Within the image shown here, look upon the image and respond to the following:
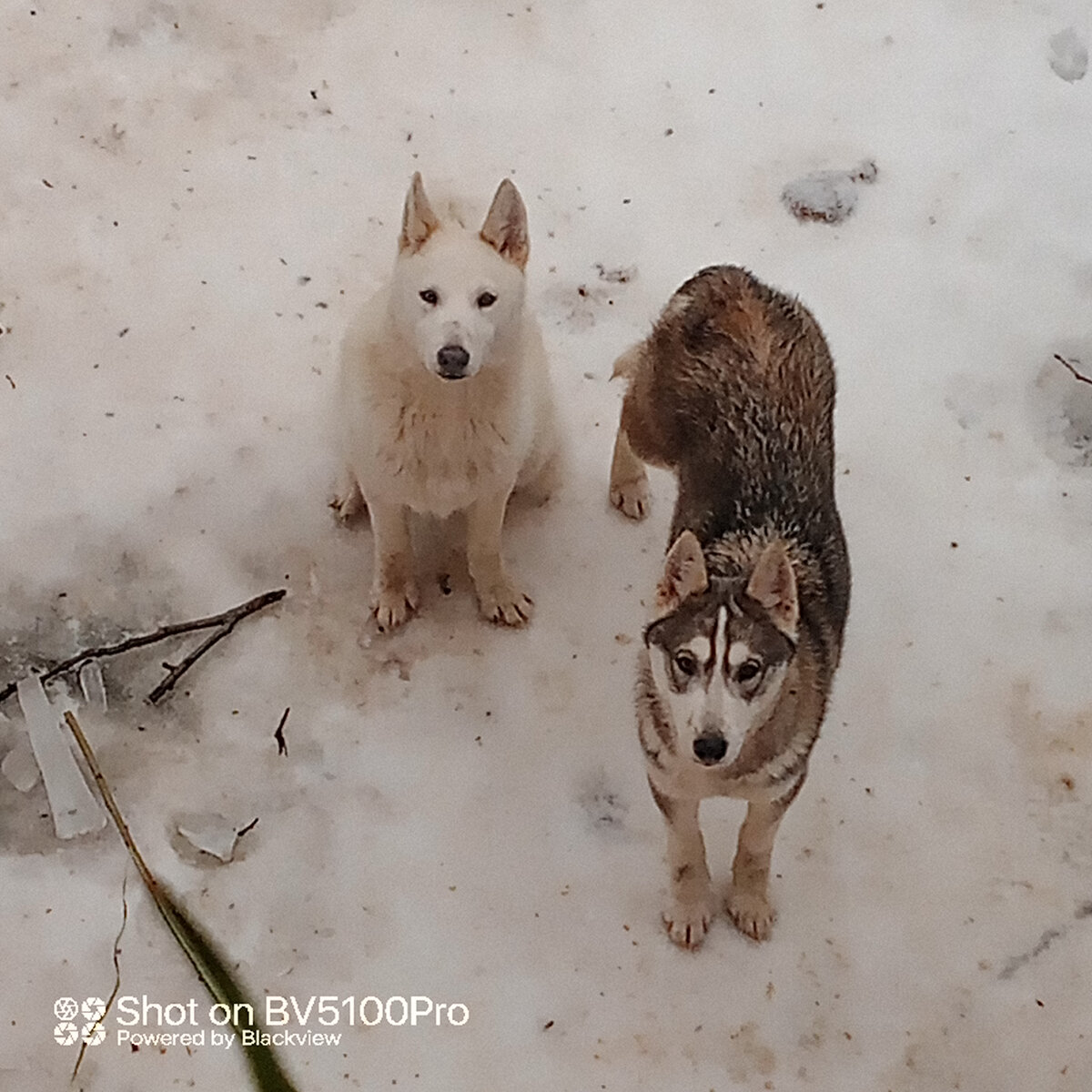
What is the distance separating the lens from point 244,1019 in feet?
8.06

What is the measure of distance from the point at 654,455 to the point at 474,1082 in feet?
4.43

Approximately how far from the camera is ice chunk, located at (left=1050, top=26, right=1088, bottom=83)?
4094 mm

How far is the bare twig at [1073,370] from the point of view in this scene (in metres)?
3.49

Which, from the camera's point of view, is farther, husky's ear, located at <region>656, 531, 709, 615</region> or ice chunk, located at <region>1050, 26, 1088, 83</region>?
ice chunk, located at <region>1050, 26, 1088, 83</region>

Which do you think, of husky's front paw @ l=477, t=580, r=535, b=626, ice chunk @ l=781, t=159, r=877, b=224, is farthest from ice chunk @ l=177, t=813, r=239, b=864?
ice chunk @ l=781, t=159, r=877, b=224

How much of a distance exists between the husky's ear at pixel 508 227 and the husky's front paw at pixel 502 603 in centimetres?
78

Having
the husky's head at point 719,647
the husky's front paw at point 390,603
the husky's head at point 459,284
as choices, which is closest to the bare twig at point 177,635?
the husky's front paw at point 390,603

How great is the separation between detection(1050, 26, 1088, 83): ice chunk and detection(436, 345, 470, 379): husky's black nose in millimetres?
2654

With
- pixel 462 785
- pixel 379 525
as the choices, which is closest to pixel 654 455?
pixel 379 525

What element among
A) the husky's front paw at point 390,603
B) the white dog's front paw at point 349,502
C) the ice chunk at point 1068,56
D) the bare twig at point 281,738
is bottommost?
the bare twig at point 281,738

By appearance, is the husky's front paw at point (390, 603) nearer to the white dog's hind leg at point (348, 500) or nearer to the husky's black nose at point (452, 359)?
the white dog's hind leg at point (348, 500)

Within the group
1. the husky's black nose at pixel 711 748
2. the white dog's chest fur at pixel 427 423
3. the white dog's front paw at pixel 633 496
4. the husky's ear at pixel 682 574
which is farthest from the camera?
the white dog's front paw at pixel 633 496

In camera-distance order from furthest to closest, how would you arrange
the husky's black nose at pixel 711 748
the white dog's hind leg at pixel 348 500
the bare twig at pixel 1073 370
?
the bare twig at pixel 1073 370
the white dog's hind leg at pixel 348 500
the husky's black nose at pixel 711 748

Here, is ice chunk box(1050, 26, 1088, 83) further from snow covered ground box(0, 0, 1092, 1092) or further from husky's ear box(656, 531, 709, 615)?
husky's ear box(656, 531, 709, 615)
